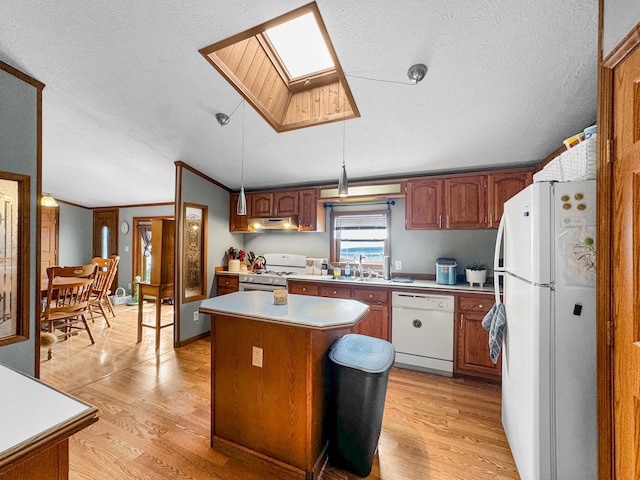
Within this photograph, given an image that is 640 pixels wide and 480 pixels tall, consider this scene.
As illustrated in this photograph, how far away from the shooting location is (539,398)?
1.34 m

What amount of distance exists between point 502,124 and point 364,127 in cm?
115

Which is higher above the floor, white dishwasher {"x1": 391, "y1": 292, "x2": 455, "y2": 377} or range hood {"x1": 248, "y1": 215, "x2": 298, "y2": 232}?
range hood {"x1": 248, "y1": 215, "x2": 298, "y2": 232}

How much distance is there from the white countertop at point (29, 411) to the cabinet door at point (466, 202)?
319 centimetres

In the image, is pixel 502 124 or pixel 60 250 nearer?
pixel 502 124

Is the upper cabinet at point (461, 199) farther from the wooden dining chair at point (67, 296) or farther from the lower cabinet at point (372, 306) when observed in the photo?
the wooden dining chair at point (67, 296)

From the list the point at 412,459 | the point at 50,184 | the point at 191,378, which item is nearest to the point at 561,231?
the point at 412,459

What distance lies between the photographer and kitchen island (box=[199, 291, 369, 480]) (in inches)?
60.7

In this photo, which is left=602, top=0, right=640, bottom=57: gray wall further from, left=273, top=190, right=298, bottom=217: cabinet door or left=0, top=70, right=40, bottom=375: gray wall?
left=0, top=70, right=40, bottom=375: gray wall

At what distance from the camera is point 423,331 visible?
9.41 feet

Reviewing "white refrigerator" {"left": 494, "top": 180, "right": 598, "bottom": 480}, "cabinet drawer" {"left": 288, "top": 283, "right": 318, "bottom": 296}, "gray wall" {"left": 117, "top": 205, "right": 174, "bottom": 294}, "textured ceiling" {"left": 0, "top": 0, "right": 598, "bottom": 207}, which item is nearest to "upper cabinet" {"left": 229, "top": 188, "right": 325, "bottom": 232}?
"textured ceiling" {"left": 0, "top": 0, "right": 598, "bottom": 207}

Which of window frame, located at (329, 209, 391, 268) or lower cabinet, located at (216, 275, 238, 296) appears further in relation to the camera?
lower cabinet, located at (216, 275, 238, 296)

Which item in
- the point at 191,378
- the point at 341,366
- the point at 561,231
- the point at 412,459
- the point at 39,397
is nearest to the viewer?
the point at 39,397

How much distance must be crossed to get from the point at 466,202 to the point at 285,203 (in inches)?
91.9

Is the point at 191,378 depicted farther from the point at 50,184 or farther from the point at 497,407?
the point at 50,184
